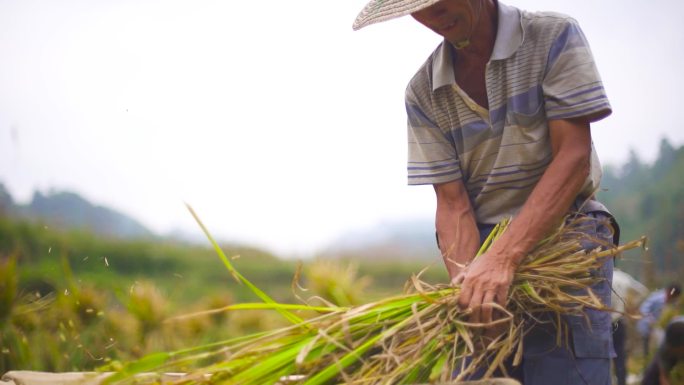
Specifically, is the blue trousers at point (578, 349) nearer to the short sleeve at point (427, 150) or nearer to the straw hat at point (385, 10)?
the short sleeve at point (427, 150)

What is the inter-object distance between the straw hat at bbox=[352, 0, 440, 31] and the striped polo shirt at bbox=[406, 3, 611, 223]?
24cm

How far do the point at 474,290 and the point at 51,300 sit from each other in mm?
2374

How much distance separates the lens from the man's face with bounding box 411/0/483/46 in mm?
1857

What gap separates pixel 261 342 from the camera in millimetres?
1451

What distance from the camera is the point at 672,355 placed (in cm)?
358

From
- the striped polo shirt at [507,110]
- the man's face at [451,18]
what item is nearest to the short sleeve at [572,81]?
the striped polo shirt at [507,110]

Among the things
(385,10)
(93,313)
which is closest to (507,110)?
(385,10)

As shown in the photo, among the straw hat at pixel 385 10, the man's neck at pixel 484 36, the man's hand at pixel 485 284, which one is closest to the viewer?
the man's hand at pixel 485 284

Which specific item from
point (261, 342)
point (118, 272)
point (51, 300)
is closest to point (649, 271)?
point (51, 300)

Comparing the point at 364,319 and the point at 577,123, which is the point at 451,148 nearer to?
the point at 577,123

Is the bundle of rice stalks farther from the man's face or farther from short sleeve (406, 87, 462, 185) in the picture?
the man's face

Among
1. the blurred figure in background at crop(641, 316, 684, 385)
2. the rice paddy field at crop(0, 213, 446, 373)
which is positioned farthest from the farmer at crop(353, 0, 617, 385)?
the blurred figure in background at crop(641, 316, 684, 385)

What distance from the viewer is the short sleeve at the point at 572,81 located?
177cm

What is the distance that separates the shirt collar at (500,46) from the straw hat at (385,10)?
0.77ft
